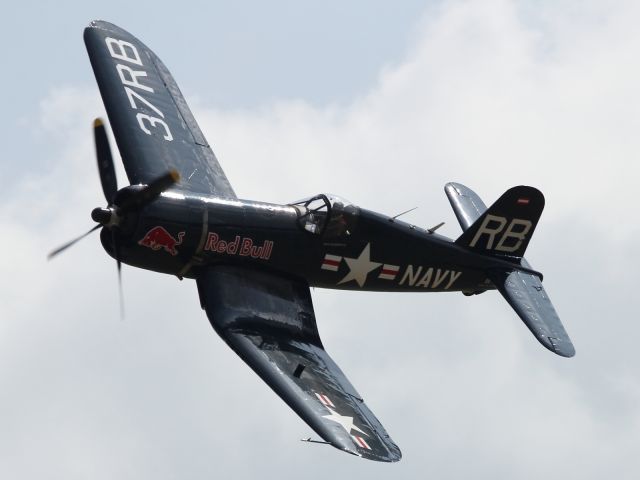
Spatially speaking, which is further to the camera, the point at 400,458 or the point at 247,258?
the point at 247,258

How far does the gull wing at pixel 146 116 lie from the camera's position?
101ft

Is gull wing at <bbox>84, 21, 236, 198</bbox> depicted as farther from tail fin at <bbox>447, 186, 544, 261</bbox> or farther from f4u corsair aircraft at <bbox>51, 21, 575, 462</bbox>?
tail fin at <bbox>447, 186, 544, 261</bbox>

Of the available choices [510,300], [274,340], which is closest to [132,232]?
[274,340]

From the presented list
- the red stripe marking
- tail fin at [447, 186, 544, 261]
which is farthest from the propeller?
tail fin at [447, 186, 544, 261]

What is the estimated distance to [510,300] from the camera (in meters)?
31.0

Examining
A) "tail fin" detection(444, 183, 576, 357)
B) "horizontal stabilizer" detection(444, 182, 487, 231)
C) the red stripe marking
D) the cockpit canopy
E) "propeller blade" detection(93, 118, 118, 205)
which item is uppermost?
"horizontal stabilizer" detection(444, 182, 487, 231)

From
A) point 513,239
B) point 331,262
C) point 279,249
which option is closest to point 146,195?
point 279,249

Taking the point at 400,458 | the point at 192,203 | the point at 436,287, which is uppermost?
the point at 436,287

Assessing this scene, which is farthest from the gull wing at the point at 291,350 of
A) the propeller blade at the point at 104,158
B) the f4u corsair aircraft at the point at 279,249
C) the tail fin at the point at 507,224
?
the tail fin at the point at 507,224

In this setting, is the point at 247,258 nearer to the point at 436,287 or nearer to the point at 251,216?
the point at 251,216

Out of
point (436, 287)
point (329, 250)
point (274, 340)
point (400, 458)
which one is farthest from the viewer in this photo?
point (436, 287)

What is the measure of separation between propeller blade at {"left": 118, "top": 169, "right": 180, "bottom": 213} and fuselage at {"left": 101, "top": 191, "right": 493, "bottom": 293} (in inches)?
7.3

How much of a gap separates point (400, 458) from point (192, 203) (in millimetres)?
6293

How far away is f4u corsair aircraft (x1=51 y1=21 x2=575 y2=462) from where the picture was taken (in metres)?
27.0
